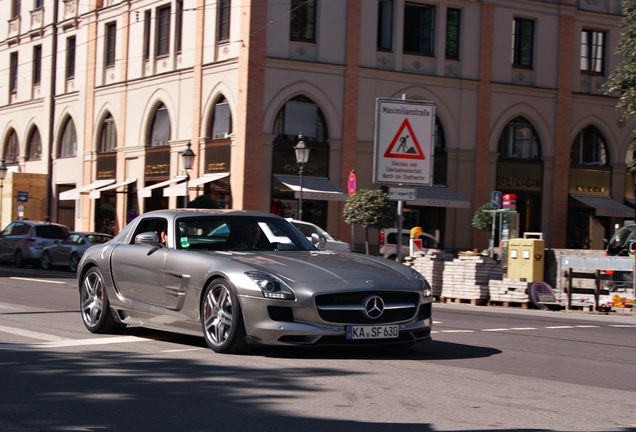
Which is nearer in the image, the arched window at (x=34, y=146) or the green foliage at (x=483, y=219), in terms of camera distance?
the green foliage at (x=483, y=219)

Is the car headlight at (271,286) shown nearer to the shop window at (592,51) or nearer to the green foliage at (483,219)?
the green foliage at (483,219)

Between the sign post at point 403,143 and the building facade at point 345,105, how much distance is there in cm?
974

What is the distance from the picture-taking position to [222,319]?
25.6 ft

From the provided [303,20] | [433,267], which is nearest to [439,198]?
[303,20]

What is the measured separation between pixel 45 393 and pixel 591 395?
391 centimetres

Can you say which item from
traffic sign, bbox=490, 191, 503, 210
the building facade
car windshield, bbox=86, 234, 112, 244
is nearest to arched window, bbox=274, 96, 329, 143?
the building facade

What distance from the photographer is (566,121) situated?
38.7 m

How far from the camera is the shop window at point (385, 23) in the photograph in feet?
117

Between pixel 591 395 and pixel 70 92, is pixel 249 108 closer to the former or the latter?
pixel 70 92

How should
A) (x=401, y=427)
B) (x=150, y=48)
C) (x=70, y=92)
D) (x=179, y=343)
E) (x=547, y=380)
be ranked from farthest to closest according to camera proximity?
(x=70, y=92), (x=150, y=48), (x=179, y=343), (x=547, y=380), (x=401, y=427)

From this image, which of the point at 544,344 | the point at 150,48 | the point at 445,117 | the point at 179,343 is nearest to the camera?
the point at 179,343

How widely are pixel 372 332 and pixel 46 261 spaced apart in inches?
991

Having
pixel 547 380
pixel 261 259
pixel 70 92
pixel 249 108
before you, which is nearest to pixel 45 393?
pixel 261 259

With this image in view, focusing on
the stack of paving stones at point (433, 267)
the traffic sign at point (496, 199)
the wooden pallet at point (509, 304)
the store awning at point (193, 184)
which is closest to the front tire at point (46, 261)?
the store awning at point (193, 184)
